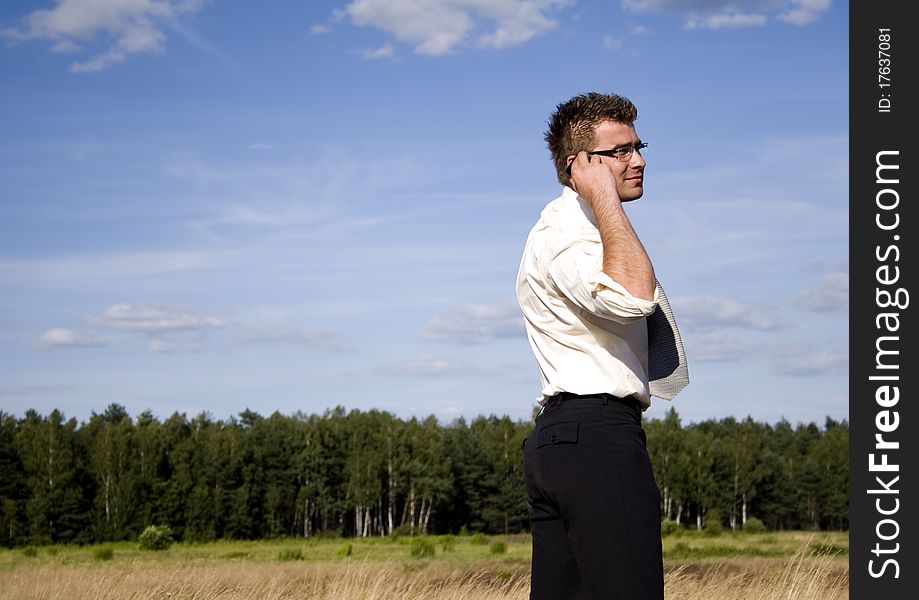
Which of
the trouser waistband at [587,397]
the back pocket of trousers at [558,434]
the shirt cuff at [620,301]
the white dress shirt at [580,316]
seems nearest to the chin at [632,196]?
the white dress shirt at [580,316]

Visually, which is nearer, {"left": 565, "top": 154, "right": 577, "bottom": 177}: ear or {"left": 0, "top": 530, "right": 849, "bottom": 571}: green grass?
{"left": 565, "top": 154, "right": 577, "bottom": 177}: ear

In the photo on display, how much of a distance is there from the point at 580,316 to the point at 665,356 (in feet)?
1.20

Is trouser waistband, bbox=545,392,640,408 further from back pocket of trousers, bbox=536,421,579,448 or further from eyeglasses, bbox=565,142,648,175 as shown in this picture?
eyeglasses, bbox=565,142,648,175

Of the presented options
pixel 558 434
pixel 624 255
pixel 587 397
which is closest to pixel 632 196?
pixel 624 255

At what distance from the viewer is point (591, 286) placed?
288 cm

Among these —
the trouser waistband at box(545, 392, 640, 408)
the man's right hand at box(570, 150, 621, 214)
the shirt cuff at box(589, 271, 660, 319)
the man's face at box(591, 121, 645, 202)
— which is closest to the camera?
the shirt cuff at box(589, 271, 660, 319)

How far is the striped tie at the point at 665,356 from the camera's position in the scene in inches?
125

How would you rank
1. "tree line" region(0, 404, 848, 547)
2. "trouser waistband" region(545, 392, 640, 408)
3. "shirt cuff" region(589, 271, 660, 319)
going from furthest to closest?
"tree line" region(0, 404, 848, 547), "trouser waistband" region(545, 392, 640, 408), "shirt cuff" region(589, 271, 660, 319)

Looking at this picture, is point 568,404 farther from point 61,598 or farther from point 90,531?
point 90,531

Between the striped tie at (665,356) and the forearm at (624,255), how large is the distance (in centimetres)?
35

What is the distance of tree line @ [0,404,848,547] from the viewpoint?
212 feet

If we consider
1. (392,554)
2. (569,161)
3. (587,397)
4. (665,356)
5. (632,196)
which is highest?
(569,161)

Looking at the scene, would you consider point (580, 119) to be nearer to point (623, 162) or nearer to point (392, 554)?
point (623, 162)

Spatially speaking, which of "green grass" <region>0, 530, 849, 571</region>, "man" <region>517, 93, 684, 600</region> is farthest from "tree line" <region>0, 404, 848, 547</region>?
"man" <region>517, 93, 684, 600</region>
